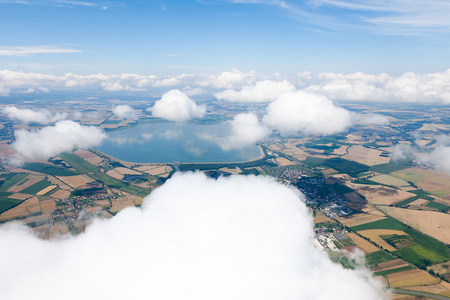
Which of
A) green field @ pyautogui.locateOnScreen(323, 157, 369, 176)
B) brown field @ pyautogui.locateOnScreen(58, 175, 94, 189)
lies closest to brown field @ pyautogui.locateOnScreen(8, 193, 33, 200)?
brown field @ pyautogui.locateOnScreen(58, 175, 94, 189)

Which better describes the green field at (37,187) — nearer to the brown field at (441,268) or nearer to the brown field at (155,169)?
the brown field at (155,169)

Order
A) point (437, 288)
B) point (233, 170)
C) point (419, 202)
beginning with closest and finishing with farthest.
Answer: point (437, 288) → point (419, 202) → point (233, 170)

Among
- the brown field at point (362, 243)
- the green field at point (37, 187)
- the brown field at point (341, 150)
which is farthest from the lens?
the brown field at point (341, 150)

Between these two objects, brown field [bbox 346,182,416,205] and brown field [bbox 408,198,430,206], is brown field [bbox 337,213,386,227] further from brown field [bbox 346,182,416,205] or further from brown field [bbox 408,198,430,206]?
brown field [bbox 408,198,430,206]

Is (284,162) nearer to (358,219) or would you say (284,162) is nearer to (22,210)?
(358,219)

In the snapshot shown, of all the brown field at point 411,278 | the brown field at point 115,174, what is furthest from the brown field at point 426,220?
the brown field at point 115,174

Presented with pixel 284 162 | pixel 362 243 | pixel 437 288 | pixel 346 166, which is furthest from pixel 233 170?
pixel 437 288

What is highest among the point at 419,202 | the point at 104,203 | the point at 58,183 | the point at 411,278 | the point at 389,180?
the point at 389,180
